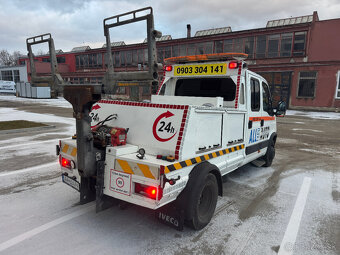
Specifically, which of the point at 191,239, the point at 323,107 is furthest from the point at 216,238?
the point at 323,107

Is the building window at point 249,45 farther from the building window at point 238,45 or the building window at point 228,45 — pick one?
the building window at point 228,45

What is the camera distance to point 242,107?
15.3 ft

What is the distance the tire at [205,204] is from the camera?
311 centimetres

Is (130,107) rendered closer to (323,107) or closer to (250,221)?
(250,221)

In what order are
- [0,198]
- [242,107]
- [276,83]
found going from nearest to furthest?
[0,198], [242,107], [276,83]

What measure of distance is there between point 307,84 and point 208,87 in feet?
77.4

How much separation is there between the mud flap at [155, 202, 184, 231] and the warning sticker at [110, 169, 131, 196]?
57cm

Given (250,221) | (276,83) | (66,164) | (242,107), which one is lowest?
(250,221)

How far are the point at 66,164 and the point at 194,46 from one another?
29321 millimetres

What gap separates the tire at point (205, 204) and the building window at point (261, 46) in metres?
26.3

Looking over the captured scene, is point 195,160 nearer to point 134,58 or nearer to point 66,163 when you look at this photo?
point 66,163

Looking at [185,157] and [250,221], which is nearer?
[185,157]

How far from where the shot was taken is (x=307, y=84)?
79.4 ft

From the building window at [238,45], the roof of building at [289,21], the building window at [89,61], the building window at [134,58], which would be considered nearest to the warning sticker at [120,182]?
the building window at [238,45]
